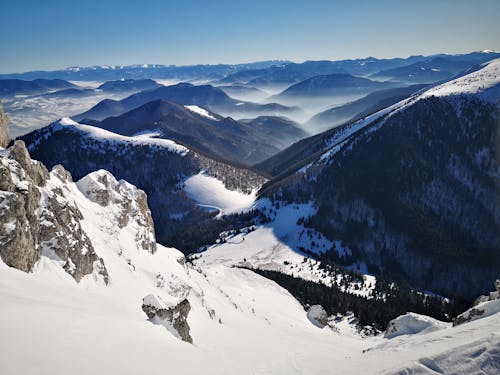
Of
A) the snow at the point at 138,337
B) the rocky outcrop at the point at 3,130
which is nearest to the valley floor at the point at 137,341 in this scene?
the snow at the point at 138,337

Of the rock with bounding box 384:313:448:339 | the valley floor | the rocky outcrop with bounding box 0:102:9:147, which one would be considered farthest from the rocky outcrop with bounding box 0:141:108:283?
Answer: the rock with bounding box 384:313:448:339

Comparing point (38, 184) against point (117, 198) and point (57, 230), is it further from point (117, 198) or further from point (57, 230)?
point (117, 198)

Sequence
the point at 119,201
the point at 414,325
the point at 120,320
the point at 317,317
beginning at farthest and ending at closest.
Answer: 1. the point at 317,317
2. the point at 119,201
3. the point at 414,325
4. the point at 120,320

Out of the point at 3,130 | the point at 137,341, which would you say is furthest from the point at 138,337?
the point at 3,130

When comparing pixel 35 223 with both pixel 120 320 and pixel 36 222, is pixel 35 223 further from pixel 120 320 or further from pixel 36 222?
pixel 120 320

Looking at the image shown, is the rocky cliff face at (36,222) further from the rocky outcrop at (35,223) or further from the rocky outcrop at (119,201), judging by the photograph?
the rocky outcrop at (119,201)

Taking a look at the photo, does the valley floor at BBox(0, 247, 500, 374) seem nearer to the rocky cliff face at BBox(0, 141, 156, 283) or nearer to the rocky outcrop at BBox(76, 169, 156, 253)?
the rocky cliff face at BBox(0, 141, 156, 283)

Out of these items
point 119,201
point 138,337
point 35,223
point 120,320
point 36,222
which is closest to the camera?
point 138,337
